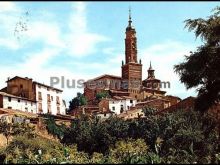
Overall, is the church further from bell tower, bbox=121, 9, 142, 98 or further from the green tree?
the green tree

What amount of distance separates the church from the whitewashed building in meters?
24.8

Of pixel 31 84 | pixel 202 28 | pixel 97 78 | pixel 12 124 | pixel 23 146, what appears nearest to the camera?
pixel 202 28

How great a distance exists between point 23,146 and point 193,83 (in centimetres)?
3014

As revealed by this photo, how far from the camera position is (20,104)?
73125 mm

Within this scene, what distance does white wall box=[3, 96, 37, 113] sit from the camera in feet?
229

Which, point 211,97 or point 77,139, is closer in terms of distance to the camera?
point 211,97

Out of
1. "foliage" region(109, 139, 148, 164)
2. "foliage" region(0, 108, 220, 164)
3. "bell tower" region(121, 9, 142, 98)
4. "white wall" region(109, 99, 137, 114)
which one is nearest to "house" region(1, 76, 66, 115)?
"white wall" region(109, 99, 137, 114)

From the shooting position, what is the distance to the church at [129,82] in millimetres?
104375

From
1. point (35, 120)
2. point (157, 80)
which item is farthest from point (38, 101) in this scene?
point (157, 80)

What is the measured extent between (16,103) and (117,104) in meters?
26.0

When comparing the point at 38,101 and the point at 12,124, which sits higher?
the point at 38,101

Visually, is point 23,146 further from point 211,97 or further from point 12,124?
point 211,97

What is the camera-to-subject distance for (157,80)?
4577 inches

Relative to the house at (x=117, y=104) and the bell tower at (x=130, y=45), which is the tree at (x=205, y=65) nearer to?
Result: the house at (x=117, y=104)
